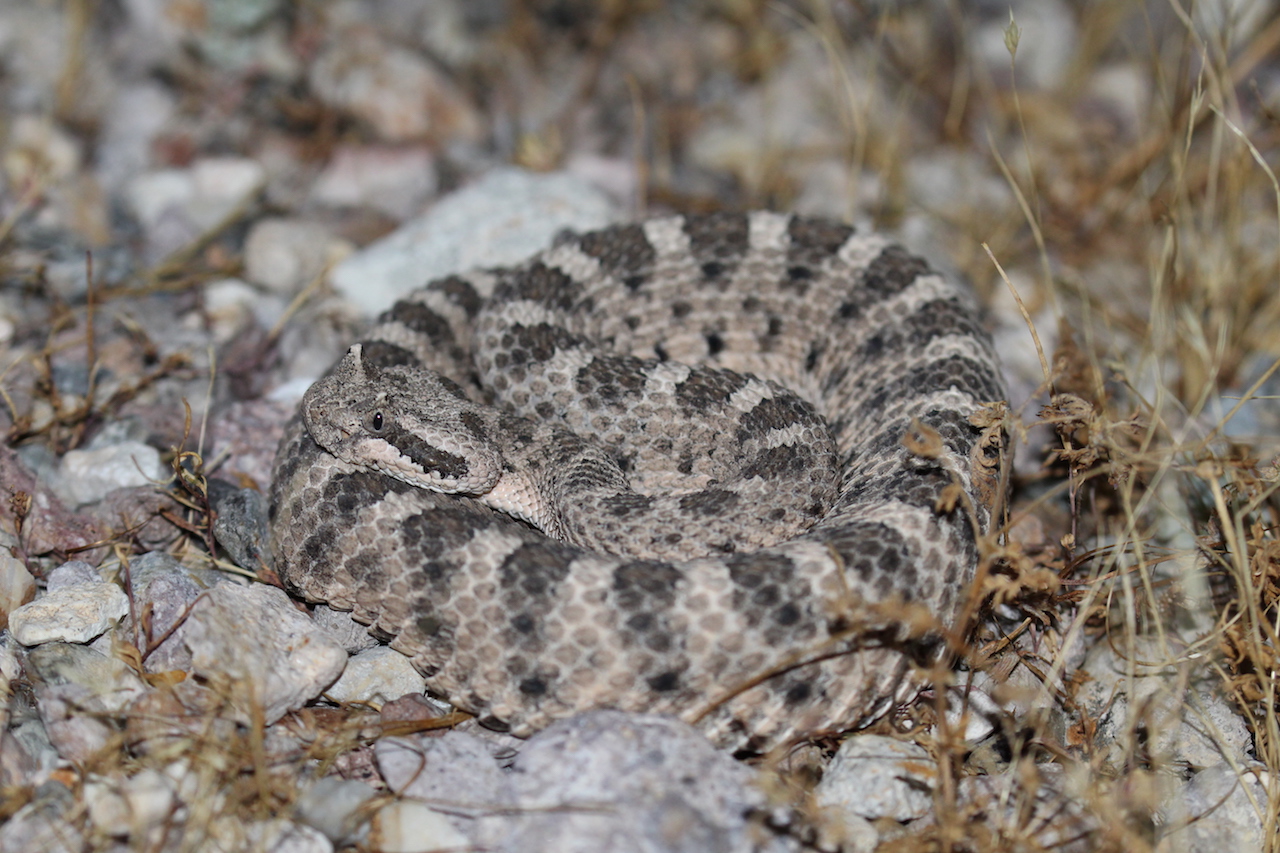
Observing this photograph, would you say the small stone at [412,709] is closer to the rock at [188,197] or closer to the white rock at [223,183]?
the rock at [188,197]

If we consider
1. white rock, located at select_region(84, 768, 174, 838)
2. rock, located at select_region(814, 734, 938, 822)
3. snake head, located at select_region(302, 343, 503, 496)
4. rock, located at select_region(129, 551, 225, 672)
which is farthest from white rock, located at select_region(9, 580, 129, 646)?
rock, located at select_region(814, 734, 938, 822)

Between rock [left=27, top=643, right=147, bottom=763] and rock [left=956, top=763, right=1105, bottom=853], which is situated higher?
rock [left=956, top=763, right=1105, bottom=853]

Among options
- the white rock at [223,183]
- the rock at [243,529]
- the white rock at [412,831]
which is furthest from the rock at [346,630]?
the white rock at [223,183]

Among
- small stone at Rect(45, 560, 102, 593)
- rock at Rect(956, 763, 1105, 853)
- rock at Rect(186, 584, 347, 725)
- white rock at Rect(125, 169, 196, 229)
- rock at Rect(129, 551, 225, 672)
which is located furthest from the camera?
white rock at Rect(125, 169, 196, 229)

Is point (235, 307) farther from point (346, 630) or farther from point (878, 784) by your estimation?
point (878, 784)

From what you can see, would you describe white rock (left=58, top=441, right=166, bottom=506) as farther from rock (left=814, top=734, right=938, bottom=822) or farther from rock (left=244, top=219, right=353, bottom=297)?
rock (left=814, top=734, right=938, bottom=822)

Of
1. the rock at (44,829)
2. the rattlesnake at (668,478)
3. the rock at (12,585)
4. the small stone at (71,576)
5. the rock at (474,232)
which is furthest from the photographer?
the rock at (474,232)

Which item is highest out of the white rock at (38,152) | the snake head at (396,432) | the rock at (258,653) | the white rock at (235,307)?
the white rock at (38,152)
